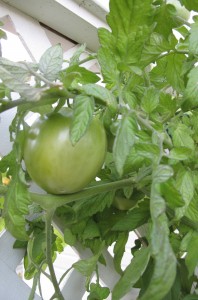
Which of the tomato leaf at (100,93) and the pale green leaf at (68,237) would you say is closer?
the tomato leaf at (100,93)

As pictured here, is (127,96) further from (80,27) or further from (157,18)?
(80,27)

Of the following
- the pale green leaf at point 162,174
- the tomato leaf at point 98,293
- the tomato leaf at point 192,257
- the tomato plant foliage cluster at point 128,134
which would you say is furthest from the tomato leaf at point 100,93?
the tomato leaf at point 98,293

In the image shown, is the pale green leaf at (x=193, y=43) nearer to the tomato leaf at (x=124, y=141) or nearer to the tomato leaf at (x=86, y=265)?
the tomato leaf at (x=124, y=141)

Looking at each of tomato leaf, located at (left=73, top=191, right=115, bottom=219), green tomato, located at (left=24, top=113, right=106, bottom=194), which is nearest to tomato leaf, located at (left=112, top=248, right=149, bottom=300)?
green tomato, located at (left=24, top=113, right=106, bottom=194)

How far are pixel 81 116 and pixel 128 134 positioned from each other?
0.05 meters

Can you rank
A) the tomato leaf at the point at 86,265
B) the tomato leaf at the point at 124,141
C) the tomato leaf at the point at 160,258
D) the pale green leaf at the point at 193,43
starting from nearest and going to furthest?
the tomato leaf at the point at 160,258
the tomato leaf at the point at 124,141
the pale green leaf at the point at 193,43
the tomato leaf at the point at 86,265

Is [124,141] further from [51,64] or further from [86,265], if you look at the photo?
[86,265]

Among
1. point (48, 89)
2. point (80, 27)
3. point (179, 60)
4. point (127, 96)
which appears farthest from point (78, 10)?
point (48, 89)

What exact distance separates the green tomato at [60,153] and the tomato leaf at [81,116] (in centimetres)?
4

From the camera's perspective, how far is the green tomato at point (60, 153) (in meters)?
0.42

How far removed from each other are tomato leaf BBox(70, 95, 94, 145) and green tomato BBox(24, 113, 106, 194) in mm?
41

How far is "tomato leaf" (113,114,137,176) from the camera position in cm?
37

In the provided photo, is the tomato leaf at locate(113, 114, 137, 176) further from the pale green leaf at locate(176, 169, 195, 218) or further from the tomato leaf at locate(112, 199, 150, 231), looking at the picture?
A: the tomato leaf at locate(112, 199, 150, 231)

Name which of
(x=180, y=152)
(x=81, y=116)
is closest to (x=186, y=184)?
(x=180, y=152)
